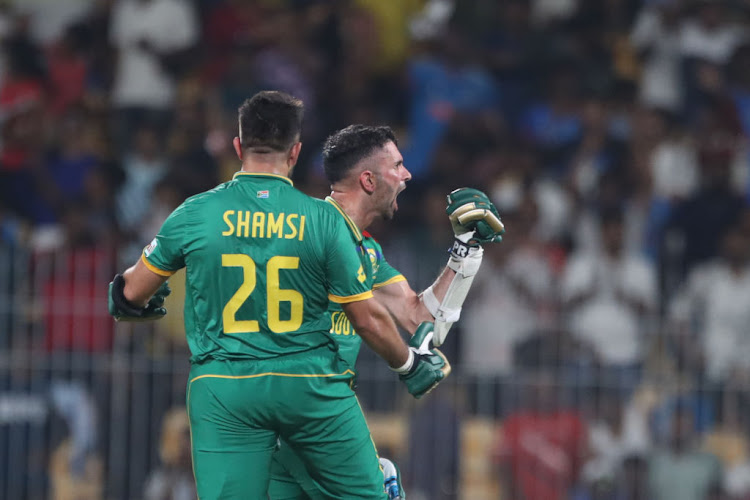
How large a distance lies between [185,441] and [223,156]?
3.37 metres

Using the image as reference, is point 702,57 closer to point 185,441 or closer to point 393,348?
point 185,441

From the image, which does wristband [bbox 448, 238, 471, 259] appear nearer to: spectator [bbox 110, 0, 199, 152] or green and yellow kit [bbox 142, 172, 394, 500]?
green and yellow kit [bbox 142, 172, 394, 500]

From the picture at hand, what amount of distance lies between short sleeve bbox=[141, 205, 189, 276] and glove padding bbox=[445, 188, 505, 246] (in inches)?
54.8

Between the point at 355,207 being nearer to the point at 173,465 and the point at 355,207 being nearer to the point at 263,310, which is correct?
the point at 263,310

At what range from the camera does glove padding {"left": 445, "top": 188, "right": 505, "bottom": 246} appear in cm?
656

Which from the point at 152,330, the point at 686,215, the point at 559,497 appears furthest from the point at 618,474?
the point at 152,330

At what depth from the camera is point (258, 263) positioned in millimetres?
5871

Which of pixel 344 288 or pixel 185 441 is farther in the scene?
pixel 185 441

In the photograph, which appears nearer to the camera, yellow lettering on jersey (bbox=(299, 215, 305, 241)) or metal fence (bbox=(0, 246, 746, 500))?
yellow lettering on jersey (bbox=(299, 215, 305, 241))

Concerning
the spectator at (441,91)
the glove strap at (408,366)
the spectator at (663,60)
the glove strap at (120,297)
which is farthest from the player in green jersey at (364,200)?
the spectator at (663,60)

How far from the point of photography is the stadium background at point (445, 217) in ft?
35.0

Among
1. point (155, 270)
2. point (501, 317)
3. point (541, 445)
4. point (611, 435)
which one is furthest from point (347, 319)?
point (611, 435)

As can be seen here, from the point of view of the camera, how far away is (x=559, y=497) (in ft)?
35.0

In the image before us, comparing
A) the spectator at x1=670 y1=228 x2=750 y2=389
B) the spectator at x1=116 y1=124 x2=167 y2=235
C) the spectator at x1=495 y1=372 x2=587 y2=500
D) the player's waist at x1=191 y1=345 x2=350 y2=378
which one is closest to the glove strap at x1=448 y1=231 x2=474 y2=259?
the player's waist at x1=191 y1=345 x2=350 y2=378
